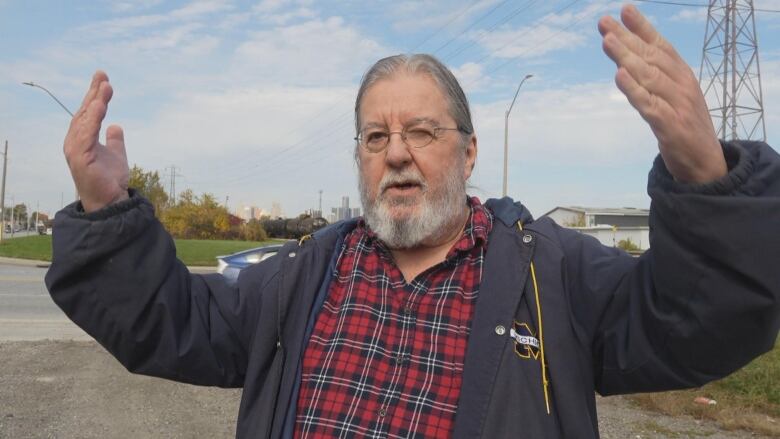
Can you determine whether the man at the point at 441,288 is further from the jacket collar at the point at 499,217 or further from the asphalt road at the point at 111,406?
the asphalt road at the point at 111,406

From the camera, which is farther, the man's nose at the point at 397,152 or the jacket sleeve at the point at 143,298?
the man's nose at the point at 397,152

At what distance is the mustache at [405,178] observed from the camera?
2277mm

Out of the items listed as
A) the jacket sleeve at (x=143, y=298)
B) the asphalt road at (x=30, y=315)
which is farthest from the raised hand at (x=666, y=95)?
the asphalt road at (x=30, y=315)

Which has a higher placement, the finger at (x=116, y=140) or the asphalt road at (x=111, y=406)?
the finger at (x=116, y=140)

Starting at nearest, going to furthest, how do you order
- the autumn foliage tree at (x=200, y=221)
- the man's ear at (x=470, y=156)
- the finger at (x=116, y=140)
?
the finger at (x=116, y=140)
the man's ear at (x=470, y=156)
the autumn foliage tree at (x=200, y=221)

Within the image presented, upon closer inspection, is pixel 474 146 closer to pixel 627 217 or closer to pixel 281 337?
pixel 281 337

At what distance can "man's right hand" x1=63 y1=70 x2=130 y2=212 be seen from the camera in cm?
183

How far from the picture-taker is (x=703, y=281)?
4.81 feet

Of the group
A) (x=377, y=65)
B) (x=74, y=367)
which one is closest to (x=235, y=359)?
(x=377, y=65)

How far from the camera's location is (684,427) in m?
5.07

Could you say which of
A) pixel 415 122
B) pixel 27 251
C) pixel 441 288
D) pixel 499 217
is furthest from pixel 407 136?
pixel 27 251

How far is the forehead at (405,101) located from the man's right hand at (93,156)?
880 millimetres

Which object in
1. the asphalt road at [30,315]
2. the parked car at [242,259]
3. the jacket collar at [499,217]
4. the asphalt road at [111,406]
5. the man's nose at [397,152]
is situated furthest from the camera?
the asphalt road at [30,315]

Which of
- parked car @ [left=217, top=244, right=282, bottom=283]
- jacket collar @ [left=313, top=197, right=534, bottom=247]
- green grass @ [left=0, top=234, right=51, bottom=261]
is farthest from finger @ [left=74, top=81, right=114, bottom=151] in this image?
green grass @ [left=0, top=234, right=51, bottom=261]
